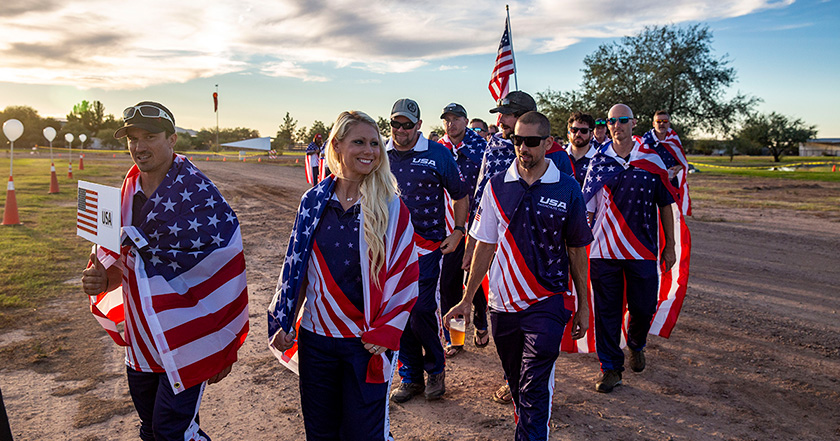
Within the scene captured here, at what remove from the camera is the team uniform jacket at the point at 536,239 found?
3.67 m

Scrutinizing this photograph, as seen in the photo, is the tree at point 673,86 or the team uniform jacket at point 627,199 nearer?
the team uniform jacket at point 627,199

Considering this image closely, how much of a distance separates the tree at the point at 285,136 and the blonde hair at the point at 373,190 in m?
73.0

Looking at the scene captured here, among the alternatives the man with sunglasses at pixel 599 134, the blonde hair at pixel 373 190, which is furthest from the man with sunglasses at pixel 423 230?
the man with sunglasses at pixel 599 134

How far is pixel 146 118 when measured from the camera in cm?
317

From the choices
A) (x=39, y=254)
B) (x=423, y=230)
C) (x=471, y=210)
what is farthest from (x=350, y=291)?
(x=39, y=254)

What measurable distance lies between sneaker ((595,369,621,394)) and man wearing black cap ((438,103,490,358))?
1.22 m

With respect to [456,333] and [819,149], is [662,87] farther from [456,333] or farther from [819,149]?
[819,149]

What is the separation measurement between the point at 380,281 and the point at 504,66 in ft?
21.4

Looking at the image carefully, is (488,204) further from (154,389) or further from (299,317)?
(154,389)

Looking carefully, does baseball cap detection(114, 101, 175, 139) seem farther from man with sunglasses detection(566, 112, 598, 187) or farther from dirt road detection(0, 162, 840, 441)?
man with sunglasses detection(566, 112, 598, 187)

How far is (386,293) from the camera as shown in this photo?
2.92 metres

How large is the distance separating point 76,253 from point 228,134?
3620 inches

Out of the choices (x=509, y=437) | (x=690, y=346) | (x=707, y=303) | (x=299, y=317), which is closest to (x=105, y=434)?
(x=299, y=317)

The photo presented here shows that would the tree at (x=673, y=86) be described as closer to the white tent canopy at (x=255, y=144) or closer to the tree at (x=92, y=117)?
the white tent canopy at (x=255, y=144)
